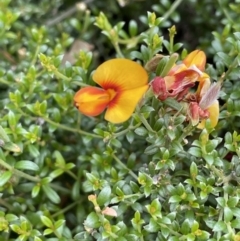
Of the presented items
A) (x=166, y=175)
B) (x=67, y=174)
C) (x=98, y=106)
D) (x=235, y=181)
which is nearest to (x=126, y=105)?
(x=98, y=106)

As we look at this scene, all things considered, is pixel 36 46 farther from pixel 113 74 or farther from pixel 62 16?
pixel 113 74

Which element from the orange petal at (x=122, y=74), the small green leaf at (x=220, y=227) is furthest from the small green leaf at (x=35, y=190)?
the small green leaf at (x=220, y=227)

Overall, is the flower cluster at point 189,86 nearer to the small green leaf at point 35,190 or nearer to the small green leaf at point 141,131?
the small green leaf at point 141,131

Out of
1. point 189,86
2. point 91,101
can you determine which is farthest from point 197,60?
point 91,101

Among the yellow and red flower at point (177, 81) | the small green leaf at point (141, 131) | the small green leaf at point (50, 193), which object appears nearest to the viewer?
the yellow and red flower at point (177, 81)

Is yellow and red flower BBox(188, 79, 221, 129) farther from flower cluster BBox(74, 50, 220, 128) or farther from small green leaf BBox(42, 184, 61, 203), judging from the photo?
small green leaf BBox(42, 184, 61, 203)

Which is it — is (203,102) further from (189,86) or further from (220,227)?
(220,227)

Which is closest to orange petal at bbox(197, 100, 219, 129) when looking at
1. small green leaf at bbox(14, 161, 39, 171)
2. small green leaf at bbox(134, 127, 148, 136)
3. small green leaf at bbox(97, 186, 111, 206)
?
small green leaf at bbox(134, 127, 148, 136)
